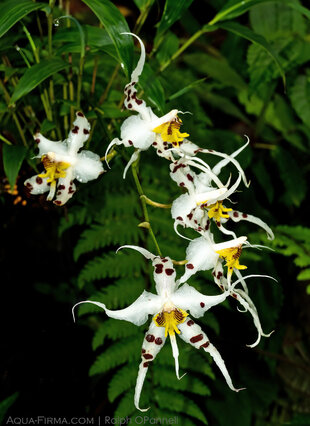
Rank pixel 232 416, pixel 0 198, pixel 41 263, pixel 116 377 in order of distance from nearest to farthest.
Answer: pixel 0 198, pixel 116 377, pixel 41 263, pixel 232 416

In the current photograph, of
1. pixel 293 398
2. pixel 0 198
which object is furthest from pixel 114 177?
pixel 293 398

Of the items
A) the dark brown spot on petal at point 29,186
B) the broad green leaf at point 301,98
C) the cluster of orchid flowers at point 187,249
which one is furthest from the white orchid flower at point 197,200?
the broad green leaf at point 301,98

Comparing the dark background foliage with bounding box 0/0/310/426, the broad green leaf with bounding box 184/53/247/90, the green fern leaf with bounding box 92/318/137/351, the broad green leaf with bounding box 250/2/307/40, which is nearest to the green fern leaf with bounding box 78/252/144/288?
the dark background foliage with bounding box 0/0/310/426

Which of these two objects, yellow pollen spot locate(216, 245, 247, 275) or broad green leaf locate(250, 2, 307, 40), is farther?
broad green leaf locate(250, 2, 307, 40)

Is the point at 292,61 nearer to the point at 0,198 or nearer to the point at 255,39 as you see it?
the point at 255,39

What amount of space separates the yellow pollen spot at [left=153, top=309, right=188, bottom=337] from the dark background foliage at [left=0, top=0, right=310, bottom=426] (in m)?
0.31

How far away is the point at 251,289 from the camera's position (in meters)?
1.43

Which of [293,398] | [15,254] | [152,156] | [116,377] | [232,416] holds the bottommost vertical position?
[293,398]

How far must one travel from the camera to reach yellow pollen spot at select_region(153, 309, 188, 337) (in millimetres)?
777

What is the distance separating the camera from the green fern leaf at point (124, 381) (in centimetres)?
130

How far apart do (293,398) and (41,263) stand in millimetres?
1126

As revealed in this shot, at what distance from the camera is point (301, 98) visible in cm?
167

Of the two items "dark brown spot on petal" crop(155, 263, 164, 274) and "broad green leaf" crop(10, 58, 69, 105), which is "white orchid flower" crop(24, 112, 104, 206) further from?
"dark brown spot on petal" crop(155, 263, 164, 274)

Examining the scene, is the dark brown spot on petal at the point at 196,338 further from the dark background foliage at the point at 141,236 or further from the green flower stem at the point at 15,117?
the green flower stem at the point at 15,117
